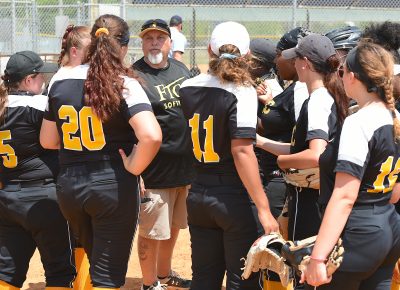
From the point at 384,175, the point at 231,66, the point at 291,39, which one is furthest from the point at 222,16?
the point at 384,175

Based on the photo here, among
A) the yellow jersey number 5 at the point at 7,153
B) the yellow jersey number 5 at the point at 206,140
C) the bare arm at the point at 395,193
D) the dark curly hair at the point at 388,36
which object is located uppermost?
the dark curly hair at the point at 388,36

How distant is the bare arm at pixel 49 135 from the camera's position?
463 centimetres

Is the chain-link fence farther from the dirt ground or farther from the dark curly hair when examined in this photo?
the dark curly hair

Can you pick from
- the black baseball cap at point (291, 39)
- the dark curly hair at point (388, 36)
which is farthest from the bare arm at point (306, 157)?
the dark curly hair at point (388, 36)

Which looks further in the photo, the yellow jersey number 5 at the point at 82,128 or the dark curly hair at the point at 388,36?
the dark curly hair at the point at 388,36

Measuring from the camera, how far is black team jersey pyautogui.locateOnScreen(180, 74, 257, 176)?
164 inches

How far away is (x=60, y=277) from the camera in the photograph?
5.11 meters

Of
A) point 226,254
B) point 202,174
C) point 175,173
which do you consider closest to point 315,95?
point 202,174

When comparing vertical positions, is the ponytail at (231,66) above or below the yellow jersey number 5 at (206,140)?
above

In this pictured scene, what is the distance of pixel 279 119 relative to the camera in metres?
4.90

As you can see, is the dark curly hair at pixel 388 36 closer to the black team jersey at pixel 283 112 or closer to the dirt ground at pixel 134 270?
the black team jersey at pixel 283 112

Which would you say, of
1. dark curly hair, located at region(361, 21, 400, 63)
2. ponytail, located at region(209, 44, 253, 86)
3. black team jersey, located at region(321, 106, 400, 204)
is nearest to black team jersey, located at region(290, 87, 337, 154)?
ponytail, located at region(209, 44, 253, 86)

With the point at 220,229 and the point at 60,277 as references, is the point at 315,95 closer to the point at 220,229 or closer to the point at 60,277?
the point at 220,229

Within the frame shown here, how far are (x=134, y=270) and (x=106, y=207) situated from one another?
2.72 meters
